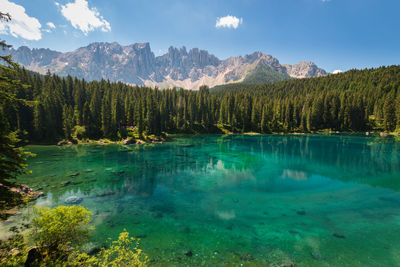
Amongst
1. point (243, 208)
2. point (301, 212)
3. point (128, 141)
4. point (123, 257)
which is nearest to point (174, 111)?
point (128, 141)

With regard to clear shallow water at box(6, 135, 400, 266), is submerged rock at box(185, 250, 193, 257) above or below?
below

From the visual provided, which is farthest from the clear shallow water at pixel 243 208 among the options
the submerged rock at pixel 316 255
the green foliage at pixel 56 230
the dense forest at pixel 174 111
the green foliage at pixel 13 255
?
the dense forest at pixel 174 111

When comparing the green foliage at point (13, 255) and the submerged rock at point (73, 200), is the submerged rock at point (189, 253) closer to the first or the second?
the green foliage at point (13, 255)

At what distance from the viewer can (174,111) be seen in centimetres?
13850

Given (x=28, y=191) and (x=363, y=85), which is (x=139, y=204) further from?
(x=363, y=85)

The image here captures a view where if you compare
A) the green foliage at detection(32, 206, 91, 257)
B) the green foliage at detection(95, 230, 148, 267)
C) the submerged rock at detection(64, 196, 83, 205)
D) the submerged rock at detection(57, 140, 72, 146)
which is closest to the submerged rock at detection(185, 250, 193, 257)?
the green foliage at detection(95, 230, 148, 267)

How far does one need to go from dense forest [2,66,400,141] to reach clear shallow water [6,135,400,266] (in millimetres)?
49925

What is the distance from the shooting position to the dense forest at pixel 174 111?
9062 centimetres

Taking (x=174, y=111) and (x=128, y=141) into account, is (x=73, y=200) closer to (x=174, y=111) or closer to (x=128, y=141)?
(x=128, y=141)

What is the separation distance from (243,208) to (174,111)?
119 metres

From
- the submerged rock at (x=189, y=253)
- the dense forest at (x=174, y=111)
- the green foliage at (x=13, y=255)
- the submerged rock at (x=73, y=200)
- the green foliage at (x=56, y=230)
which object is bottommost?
the submerged rock at (x=189, y=253)

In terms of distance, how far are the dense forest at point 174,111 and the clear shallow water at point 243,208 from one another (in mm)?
49925

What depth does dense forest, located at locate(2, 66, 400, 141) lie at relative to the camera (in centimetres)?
9062

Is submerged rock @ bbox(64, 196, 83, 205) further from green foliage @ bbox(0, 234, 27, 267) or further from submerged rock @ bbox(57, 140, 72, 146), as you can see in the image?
submerged rock @ bbox(57, 140, 72, 146)
